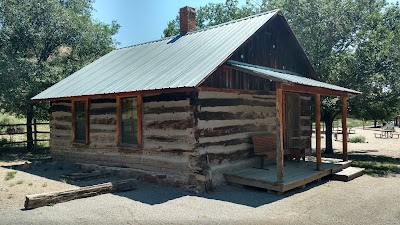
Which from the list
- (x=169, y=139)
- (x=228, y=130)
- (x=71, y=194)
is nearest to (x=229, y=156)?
(x=228, y=130)

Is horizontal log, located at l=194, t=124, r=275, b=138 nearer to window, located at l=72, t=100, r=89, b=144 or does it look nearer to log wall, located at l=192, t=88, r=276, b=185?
log wall, located at l=192, t=88, r=276, b=185

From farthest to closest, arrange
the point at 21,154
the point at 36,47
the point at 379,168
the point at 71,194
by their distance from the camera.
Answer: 1. the point at 36,47
2. the point at 21,154
3. the point at 379,168
4. the point at 71,194

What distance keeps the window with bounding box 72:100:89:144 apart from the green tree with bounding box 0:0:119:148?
5.32m

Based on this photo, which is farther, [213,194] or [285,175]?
[285,175]

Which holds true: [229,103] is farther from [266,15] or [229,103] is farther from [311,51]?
[311,51]

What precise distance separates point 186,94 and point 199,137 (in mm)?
1278

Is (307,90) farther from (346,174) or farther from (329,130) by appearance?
(329,130)

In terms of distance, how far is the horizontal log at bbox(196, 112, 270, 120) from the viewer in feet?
31.2

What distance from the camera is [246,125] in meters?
11.0

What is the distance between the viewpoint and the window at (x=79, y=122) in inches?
513

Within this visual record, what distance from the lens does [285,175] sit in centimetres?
970

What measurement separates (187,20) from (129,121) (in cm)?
601

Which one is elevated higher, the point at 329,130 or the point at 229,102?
the point at 229,102

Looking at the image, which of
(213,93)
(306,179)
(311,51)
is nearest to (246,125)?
(213,93)
